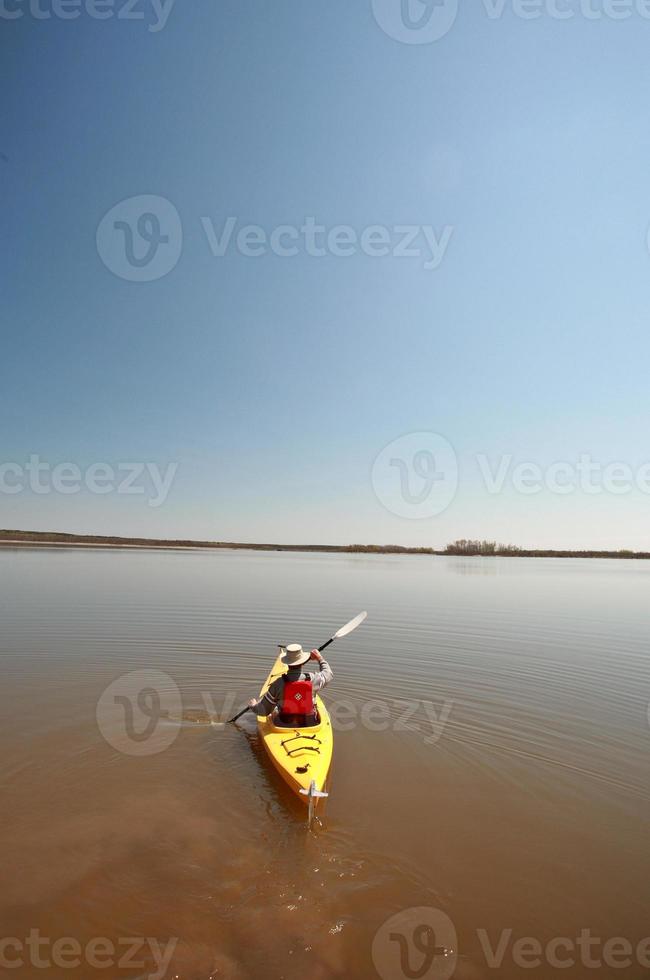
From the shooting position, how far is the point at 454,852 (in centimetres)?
539

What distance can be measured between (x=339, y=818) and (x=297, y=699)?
191 cm

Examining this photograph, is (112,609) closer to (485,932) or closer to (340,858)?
(340,858)

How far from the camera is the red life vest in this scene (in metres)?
7.59

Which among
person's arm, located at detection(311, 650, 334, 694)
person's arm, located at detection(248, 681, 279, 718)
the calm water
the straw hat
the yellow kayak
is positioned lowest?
the calm water

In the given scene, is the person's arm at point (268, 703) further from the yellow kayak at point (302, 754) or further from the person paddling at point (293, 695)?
the yellow kayak at point (302, 754)

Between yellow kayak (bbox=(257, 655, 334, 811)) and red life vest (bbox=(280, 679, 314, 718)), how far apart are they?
0.23 m

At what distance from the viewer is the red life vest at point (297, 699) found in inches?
299

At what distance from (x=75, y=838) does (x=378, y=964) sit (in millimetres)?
3354

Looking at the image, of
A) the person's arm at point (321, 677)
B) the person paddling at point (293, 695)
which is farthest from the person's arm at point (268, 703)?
the person's arm at point (321, 677)

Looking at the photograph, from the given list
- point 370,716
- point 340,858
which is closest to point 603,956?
point 340,858

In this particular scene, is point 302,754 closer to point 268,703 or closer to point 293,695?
point 293,695

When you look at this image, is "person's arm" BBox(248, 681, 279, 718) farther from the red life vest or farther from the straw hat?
the straw hat

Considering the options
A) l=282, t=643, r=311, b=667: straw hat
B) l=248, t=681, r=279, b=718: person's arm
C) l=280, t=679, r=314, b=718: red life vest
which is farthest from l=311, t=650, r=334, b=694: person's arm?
l=282, t=643, r=311, b=667: straw hat

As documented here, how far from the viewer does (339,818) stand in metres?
5.96
